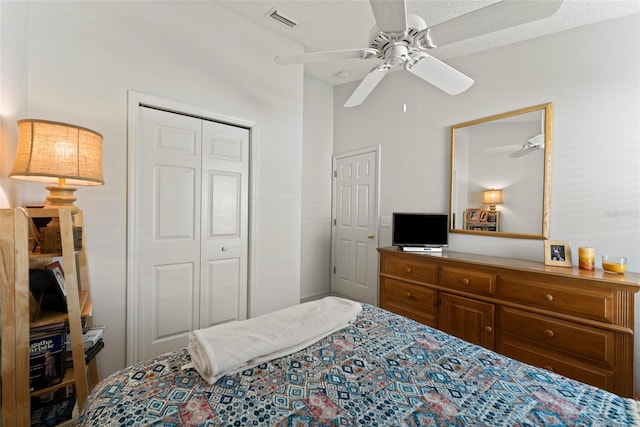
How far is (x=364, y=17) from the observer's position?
2.41m

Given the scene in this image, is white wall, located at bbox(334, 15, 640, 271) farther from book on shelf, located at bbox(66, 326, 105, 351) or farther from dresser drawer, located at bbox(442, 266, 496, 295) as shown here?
book on shelf, located at bbox(66, 326, 105, 351)

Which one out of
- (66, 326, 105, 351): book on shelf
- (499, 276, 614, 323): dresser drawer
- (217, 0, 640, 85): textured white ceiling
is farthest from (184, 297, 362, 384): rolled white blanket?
(217, 0, 640, 85): textured white ceiling

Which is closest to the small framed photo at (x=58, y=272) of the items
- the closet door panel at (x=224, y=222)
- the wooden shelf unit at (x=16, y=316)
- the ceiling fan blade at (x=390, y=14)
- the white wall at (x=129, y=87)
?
the wooden shelf unit at (x=16, y=316)

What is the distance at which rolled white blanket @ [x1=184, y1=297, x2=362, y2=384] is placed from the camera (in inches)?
39.6

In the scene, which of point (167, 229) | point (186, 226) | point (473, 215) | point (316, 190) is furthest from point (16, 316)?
point (473, 215)

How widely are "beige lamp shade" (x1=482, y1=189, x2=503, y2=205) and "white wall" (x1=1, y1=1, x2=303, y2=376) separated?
194 cm

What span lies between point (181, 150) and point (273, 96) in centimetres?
107

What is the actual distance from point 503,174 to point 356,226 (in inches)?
70.5

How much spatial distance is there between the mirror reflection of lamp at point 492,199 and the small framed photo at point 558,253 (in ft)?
1.70

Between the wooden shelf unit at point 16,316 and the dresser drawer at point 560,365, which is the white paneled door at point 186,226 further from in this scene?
the dresser drawer at point 560,365

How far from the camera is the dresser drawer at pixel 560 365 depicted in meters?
1.73

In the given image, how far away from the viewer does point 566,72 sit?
7.55ft

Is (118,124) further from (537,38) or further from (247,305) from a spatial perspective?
(537,38)

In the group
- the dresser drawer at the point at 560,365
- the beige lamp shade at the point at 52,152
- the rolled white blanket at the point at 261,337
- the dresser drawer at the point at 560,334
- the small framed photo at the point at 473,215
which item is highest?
the beige lamp shade at the point at 52,152
